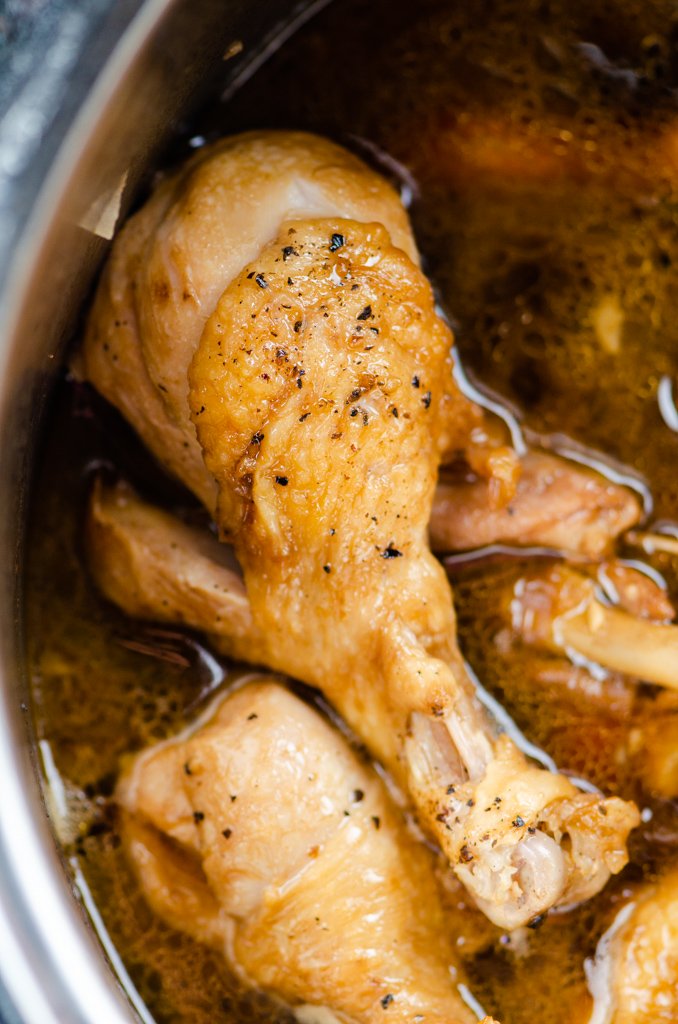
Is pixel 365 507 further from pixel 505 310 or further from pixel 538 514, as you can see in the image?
pixel 505 310

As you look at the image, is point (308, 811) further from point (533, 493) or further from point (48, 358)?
point (48, 358)

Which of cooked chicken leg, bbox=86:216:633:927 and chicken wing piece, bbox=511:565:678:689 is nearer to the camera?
cooked chicken leg, bbox=86:216:633:927

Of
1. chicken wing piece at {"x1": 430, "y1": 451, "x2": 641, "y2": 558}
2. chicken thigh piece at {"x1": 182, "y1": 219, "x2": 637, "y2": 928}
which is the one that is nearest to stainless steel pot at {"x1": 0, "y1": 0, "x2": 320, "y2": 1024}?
chicken thigh piece at {"x1": 182, "y1": 219, "x2": 637, "y2": 928}

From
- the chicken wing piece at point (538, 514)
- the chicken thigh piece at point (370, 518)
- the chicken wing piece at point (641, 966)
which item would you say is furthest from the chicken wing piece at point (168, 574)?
the chicken wing piece at point (538, 514)

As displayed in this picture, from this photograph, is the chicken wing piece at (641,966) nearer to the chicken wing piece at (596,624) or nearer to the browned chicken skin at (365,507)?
the browned chicken skin at (365,507)

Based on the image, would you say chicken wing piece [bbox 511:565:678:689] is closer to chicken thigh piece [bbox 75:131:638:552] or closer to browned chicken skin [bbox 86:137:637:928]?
chicken thigh piece [bbox 75:131:638:552]
